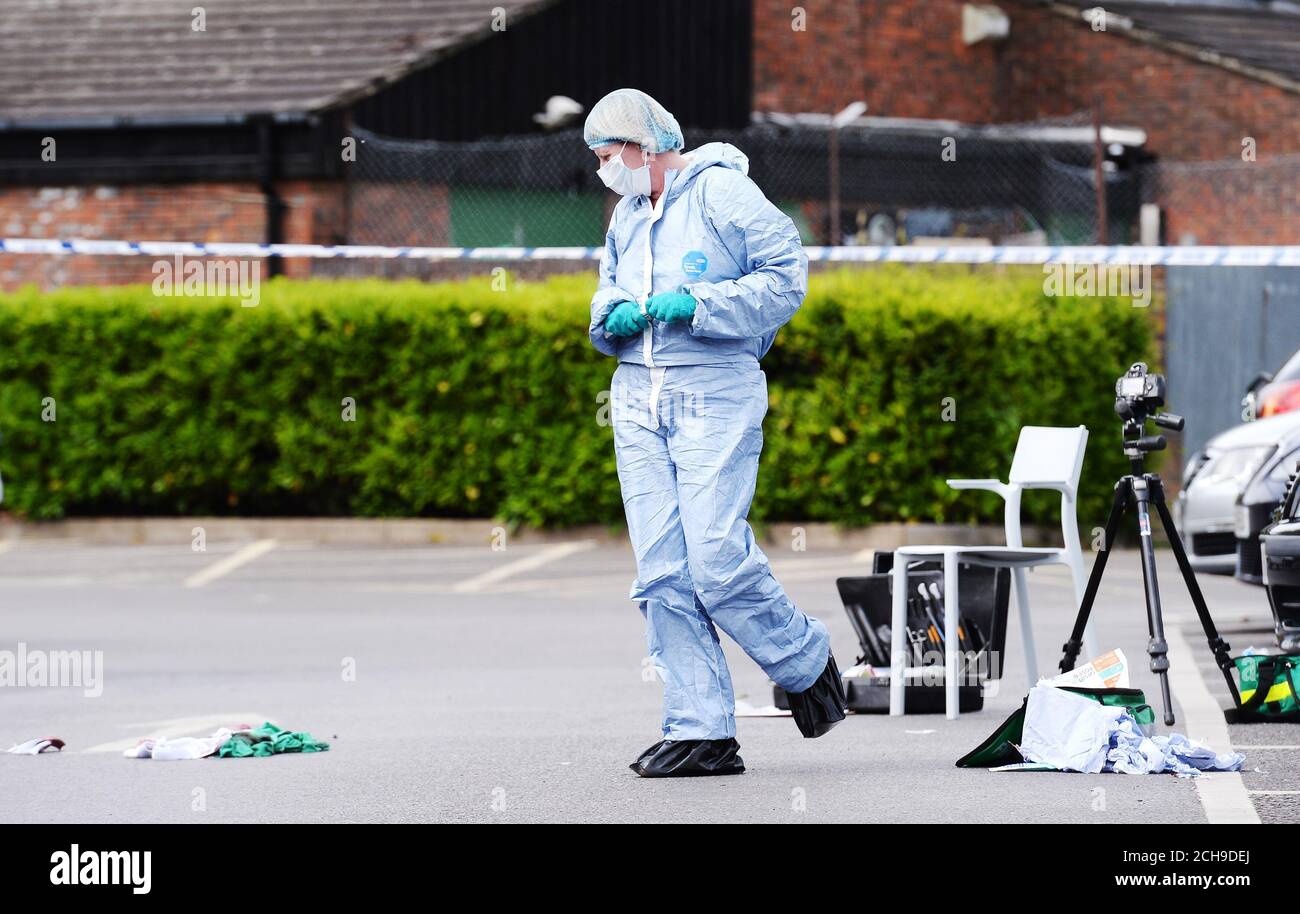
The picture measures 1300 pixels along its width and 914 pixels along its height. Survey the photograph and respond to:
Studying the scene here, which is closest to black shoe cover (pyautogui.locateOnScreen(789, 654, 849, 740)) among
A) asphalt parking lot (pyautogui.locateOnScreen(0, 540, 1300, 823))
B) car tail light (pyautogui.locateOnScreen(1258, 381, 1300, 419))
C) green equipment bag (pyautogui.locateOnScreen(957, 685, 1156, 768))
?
asphalt parking lot (pyautogui.locateOnScreen(0, 540, 1300, 823))

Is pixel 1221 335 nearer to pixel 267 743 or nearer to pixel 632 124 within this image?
pixel 267 743

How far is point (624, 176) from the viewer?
674 cm

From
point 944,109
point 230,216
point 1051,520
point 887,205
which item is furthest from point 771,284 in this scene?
point 944,109

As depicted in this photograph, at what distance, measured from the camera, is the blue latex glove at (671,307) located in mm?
6562

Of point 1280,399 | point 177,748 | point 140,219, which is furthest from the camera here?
point 140,219

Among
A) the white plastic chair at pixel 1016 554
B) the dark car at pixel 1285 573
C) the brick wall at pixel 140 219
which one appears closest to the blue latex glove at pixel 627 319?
the white plastic chair at pixel 1016 554

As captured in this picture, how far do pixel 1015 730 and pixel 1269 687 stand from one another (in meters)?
1.24

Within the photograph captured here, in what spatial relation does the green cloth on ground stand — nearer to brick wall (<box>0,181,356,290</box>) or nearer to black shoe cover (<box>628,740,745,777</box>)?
black shoe cover (<box>628,740,745,777</box>)

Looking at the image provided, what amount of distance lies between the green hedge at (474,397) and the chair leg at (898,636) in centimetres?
753

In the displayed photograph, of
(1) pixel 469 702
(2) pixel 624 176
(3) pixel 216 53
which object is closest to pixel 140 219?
(3) pixel 216 53

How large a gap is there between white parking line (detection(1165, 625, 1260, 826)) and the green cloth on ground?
2.96 meters

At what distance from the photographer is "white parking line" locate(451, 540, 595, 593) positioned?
14148 mm
